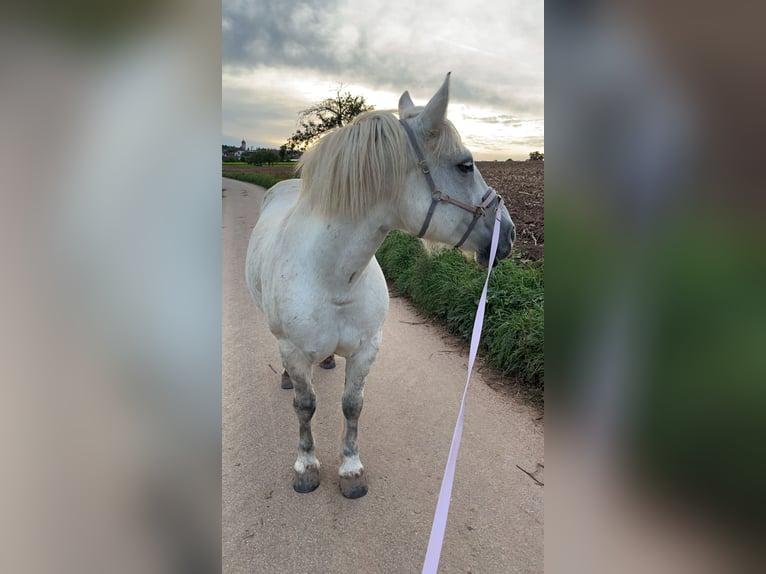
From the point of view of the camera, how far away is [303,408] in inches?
102

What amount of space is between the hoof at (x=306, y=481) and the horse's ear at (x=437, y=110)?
7.11 ft

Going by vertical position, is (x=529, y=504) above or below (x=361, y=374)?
below

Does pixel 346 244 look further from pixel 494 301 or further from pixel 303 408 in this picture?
pixel 494 301

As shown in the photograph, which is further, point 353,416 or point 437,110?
point 353,416

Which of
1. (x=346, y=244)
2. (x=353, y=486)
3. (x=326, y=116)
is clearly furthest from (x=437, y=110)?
(x=353, y=486)

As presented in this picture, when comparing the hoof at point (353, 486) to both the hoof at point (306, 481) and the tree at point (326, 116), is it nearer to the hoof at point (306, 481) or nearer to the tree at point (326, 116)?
the hoof at point (306, 481)

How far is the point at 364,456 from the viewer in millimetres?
2928

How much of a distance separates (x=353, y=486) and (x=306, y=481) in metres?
0.30
